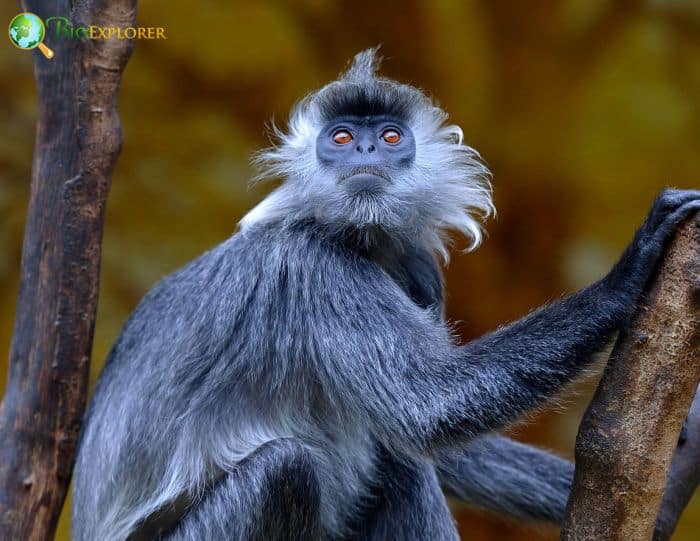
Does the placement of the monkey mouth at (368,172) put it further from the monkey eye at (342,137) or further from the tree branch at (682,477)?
the tree branch at (682,477)

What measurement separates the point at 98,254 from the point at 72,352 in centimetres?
51

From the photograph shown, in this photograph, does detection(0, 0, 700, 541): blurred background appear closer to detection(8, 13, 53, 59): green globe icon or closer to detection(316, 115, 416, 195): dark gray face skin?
detection(316, 115, 416, 195): dark gray face skin

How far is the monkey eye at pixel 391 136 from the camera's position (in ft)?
16.5

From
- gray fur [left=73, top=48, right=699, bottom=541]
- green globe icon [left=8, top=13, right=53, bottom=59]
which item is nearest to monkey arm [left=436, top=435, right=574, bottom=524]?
gray fur [left=73, top=48, right=699, bottom=541]

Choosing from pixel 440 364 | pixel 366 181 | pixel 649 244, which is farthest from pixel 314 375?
pixel 649 244

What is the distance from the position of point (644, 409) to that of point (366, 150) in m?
1.97

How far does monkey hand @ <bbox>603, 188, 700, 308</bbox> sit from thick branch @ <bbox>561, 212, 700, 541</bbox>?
0.17 ft

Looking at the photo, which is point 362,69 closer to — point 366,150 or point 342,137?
point 342,137

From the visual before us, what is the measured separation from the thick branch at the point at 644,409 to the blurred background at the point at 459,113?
198 inches

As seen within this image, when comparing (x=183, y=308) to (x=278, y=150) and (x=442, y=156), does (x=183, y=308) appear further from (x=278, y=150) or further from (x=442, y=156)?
(x=442, y=156)

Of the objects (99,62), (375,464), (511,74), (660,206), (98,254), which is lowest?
(375,464)

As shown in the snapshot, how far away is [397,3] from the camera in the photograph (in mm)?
8695

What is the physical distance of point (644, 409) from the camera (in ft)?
11.9

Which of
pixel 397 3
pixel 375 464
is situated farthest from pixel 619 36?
pixel 375 464
